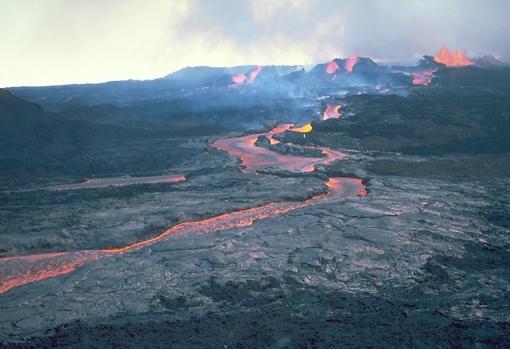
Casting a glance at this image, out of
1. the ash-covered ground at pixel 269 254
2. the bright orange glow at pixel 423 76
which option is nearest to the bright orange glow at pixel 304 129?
the ash-covered ground at pixel 269 254

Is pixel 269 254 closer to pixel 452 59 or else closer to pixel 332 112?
pixel 332 112

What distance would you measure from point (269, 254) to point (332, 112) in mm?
57071

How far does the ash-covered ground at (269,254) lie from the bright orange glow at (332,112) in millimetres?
24100

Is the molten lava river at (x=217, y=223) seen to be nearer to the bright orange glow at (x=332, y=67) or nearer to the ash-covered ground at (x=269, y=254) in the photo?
the ash-covered ground at (x=269, y=254)

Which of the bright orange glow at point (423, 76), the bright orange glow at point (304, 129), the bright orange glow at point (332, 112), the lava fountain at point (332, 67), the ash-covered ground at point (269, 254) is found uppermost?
the lava fountain at point (332, 67)

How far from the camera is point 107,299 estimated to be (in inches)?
592

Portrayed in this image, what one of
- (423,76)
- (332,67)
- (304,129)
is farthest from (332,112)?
(332,67)

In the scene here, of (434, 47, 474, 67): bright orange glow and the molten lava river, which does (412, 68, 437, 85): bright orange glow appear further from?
the molten lava river

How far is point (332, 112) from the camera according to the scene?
2879 inches

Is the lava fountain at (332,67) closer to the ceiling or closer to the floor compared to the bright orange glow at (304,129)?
closer to the ceiling

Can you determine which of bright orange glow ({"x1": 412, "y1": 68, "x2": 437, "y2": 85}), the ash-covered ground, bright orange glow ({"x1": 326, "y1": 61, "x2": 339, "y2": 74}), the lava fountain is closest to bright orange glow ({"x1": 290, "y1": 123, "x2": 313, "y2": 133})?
the ash-covered ground

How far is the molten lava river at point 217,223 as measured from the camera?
1798 centimetres

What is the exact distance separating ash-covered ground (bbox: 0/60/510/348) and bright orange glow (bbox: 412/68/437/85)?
231 feet

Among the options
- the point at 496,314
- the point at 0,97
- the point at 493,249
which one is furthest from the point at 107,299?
the point at 0,97
